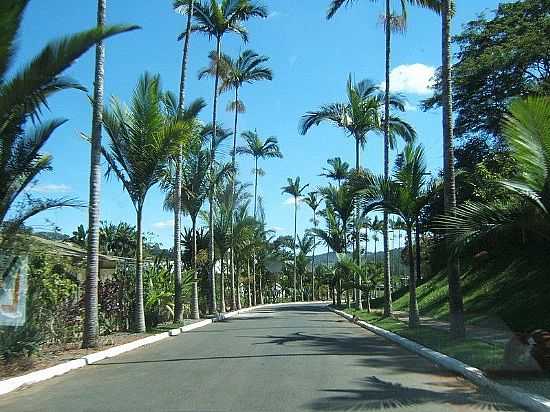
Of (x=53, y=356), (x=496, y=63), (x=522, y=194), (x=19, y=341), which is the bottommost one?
(x=53, y=356)

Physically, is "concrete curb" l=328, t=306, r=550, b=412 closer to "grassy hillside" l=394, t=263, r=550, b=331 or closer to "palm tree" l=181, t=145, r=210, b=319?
"grassy hillside" l=394, t=263, r=550, b=331

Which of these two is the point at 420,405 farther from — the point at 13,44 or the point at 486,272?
the point at 486,272

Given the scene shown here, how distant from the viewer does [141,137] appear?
723 inches

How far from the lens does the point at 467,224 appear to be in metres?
11.5

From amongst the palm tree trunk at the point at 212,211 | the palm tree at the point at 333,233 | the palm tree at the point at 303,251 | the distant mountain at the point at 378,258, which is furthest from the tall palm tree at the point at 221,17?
the palm tree at the point at 303,251

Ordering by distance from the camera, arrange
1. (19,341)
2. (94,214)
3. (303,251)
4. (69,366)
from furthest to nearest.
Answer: (303,251)
(94,214)
(69,366)
(19,341)

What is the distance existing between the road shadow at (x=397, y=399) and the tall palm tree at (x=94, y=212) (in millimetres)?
7788

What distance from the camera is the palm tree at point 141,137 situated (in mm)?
18200

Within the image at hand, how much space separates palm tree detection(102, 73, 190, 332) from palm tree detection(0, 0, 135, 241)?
468cm

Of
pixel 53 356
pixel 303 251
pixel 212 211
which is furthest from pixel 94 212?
pixel 303 251

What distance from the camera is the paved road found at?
823cm

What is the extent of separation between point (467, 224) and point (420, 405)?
14.5ft

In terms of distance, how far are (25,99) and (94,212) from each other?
5059mm

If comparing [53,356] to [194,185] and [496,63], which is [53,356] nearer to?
[194,185]
